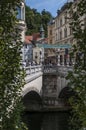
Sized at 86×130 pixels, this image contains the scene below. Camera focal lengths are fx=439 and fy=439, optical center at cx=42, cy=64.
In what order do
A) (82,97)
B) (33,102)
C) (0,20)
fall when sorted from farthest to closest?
1. (33,102)
2. (0,20)
3. (82,97)

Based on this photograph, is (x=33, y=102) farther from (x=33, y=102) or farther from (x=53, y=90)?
(x=53, y=90)

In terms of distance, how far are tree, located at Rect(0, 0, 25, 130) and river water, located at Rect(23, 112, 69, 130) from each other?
92.7 feet

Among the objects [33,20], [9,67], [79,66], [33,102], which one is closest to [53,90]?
[33,102]

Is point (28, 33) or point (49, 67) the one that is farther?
point (28, 33)

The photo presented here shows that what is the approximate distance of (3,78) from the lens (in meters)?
12.0

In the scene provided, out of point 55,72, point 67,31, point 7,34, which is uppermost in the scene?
point 67,31

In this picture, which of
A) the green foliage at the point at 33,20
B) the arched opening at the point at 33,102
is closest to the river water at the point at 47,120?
the arched opening at the point at 33,102

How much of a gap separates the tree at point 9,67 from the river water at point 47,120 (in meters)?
28.3

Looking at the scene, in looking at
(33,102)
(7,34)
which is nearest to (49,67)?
(33,102)

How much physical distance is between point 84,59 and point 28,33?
436ft

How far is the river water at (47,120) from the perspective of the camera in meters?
42.1

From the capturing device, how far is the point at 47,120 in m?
46.3

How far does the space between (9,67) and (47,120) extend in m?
34.7

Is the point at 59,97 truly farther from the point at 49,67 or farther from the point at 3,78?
the point at 3,78
